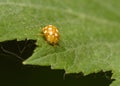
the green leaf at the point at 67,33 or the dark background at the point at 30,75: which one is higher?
the green leaf at the point at 67,33

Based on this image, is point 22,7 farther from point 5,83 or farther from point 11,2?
point 5,83

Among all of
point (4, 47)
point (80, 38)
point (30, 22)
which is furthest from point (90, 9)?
point (4, 47)

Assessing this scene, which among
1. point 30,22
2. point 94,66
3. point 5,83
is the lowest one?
point 5,83

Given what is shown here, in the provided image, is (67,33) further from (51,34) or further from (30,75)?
(30,75)

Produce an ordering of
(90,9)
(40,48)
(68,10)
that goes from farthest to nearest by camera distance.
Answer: (90,9) < (68,10) < (40,48)

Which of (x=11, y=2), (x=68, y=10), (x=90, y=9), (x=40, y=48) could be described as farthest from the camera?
(x=90, y=9)
